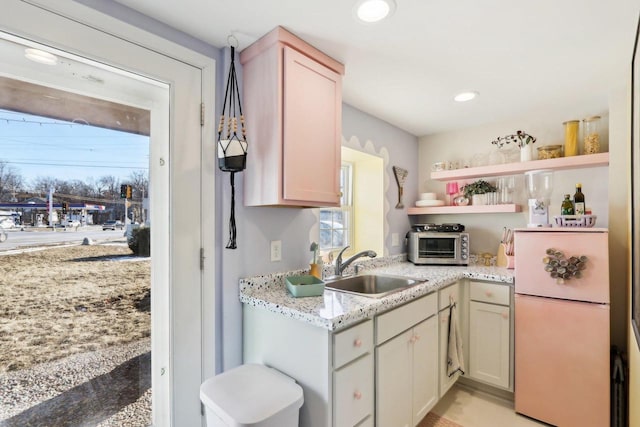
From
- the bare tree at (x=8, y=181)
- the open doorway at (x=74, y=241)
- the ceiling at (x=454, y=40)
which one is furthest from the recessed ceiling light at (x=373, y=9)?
the bare tree at (x=8, y=181)

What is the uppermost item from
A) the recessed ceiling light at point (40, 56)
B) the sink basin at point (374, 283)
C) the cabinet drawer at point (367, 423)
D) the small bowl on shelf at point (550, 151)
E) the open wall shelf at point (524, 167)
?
the recessed ceiling light at point (40, 56)

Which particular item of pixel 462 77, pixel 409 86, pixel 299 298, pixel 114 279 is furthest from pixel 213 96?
pixel 462 77

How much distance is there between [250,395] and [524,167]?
8.59 ft

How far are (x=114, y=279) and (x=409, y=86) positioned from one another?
81.4 inches

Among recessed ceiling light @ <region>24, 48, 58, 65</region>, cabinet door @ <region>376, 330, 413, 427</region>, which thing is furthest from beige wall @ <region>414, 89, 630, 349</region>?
recessed ceiling light @ <region>24, 48, 58, 65</region>

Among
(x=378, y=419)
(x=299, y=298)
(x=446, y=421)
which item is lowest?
(x=446, y=421)

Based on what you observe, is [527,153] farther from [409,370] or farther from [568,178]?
[409,370]

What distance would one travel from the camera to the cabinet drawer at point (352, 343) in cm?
132

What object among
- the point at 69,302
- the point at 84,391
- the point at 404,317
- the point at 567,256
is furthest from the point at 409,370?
the point at 69,302

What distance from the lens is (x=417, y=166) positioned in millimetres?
3352

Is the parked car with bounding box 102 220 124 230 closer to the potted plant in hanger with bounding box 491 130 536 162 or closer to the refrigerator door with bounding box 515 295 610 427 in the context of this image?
the refrigerator door with bounding box 515 295 610 427

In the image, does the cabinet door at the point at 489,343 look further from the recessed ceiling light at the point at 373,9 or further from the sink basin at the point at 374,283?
the recessed ceiling light at the point at 373,9

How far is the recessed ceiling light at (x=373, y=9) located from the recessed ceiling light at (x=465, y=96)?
1.11 meters

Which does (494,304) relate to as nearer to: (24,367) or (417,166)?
(417,166)
